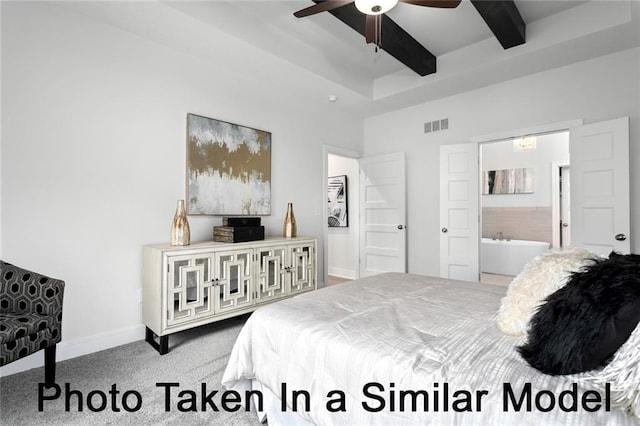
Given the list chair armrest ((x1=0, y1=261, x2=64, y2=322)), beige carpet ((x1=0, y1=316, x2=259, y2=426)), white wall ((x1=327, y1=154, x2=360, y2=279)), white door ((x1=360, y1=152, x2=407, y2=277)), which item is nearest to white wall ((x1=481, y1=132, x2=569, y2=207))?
white door ((x1=360, y1=152, x2=407, y2=277))

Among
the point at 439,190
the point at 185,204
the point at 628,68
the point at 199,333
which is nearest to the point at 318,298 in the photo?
the point at 199,333

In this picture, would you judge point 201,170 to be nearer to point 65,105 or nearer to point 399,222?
point 65,105

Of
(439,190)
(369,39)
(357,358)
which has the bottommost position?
(357,358)

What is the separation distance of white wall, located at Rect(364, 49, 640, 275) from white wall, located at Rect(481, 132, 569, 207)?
207 centimetres

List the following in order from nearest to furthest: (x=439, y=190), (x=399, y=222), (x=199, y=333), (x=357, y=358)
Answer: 1. (x=357, y=358)
2. (x=199, y=333)
3. (x=439, y=190)
4. (x=399, y=222)

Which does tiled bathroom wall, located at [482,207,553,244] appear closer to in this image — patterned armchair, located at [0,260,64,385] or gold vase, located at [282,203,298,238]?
gold vase, located at [282,203,298,238]

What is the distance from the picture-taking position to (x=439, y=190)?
4.25 m

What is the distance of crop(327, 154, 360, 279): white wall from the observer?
5.30m

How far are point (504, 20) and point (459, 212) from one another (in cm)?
212

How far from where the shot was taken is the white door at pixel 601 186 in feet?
9.57

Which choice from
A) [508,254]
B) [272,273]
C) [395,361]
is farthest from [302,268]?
[508,254]

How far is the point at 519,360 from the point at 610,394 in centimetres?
24

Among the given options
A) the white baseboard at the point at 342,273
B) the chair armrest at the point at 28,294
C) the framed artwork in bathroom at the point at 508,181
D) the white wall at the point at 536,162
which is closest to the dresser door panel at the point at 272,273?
the chair armrest at the point at 28,294

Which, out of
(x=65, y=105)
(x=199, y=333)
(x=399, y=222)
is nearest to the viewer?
(x=65, y=105)
